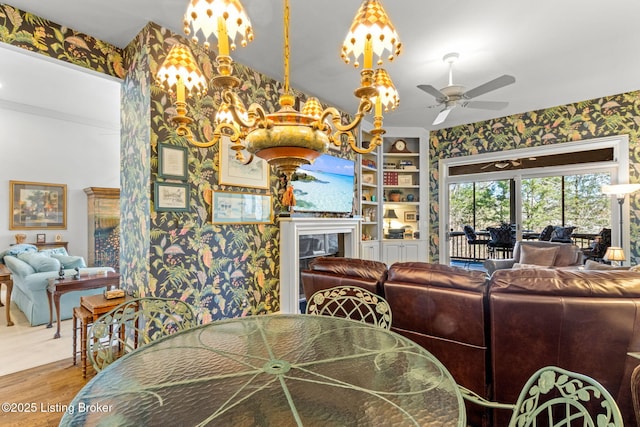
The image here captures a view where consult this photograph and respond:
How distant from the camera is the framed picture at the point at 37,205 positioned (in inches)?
205

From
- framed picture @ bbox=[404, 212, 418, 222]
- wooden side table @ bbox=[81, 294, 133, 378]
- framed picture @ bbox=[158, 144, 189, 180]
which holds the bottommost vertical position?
wooden side table @ bbox=[81, 294, 133, 378]

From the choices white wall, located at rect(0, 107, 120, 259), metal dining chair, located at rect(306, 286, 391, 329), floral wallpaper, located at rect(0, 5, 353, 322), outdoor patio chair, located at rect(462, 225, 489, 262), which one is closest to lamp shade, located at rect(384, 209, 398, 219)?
outdoor patio chair, located at rect(462, 225, 489, 262)

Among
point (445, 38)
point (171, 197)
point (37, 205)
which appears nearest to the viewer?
point (171, 197)

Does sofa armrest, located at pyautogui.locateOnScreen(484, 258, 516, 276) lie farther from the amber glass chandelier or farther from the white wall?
the white wall

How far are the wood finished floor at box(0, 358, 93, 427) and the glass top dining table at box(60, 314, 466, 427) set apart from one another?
1411mm

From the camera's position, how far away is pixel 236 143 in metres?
1.56

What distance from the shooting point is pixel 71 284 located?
10.1 ft

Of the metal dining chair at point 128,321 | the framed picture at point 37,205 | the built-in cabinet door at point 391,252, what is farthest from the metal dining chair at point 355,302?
the framed picture at point 37,205

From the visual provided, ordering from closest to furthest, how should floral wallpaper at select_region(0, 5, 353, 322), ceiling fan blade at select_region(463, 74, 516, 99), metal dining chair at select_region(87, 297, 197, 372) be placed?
metal dining chair at select_region(87, 297, 197, 372), floral wallpaper at select_region(0, 5, 353, 322), ceiling fan blade at select_region(463, 74, 516, 99)

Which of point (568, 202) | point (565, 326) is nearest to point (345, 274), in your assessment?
point (565, 326)

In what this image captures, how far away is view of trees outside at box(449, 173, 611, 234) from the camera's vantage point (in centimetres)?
457

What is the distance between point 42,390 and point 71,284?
122 centimetres

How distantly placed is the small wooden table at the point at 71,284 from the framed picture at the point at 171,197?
4.68ft

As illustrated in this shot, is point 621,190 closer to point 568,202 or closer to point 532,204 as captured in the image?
point 568,202
